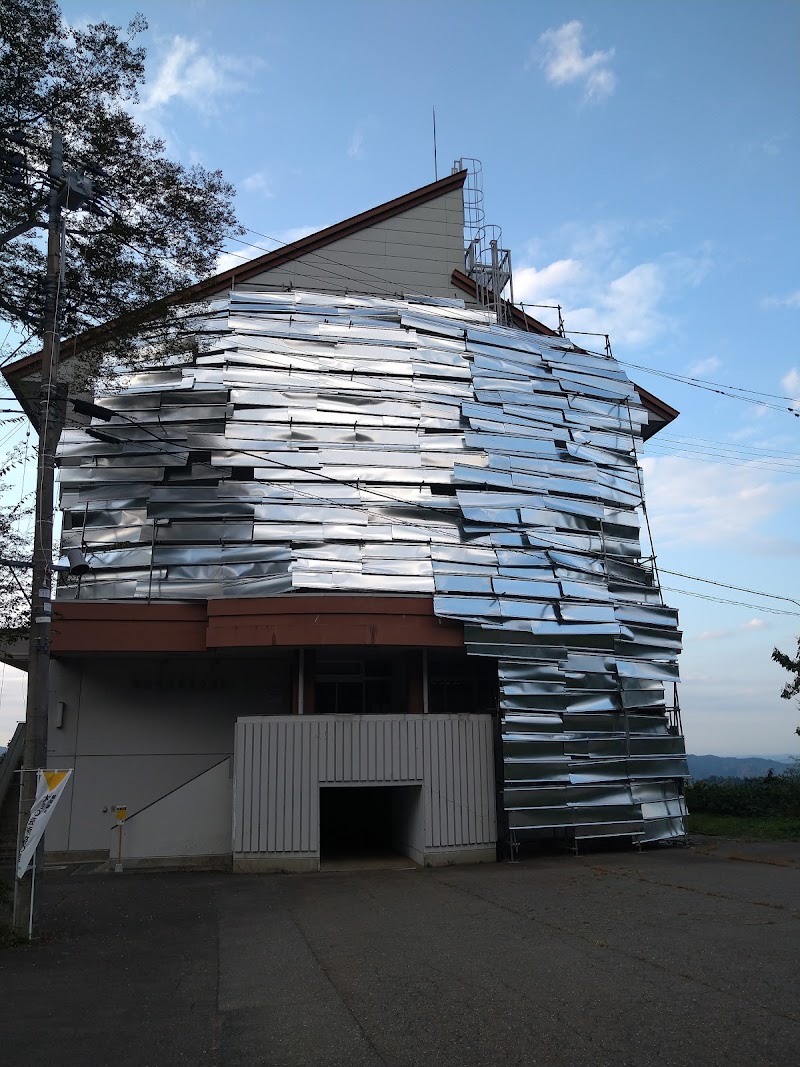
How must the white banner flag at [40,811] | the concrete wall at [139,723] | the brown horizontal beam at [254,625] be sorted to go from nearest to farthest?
the white banner flag at [40,811]
the brown horizontal beam at [254,625]
the concrete wall at [139,723]

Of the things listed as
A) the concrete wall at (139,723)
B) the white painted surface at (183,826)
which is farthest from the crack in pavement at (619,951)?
the concrete wall at (139,723)

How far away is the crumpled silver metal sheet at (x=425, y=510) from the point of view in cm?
1812

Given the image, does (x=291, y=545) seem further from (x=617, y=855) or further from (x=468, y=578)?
(x=617, y=855)

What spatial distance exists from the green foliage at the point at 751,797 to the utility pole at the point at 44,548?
65.2 feet

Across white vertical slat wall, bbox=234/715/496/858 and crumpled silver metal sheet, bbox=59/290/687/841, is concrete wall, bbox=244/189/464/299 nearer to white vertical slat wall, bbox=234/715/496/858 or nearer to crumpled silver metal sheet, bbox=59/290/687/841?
crumpled silver metal sheet, bbox=59/290/687/841

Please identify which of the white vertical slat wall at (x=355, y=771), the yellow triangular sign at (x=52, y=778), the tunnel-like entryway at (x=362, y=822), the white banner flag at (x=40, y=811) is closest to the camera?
the white banner flag at (x=40, y=811)

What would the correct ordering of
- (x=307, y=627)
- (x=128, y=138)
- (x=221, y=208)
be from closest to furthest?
1. (x=128, y=138)
2. (x=221, y=208)
3. (x=307, y=627)

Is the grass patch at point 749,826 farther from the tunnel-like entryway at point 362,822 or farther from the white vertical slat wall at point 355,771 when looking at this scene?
the tunnel-like entryway at point 362,822

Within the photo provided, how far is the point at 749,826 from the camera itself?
22.2 metres

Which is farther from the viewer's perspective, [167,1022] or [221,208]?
[221,208]

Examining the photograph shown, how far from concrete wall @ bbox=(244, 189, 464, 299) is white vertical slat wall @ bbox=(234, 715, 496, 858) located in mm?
13185

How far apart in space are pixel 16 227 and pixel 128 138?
7.94ft

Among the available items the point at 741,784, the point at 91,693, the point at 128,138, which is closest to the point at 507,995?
the point at 128,138

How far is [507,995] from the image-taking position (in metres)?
7.11
